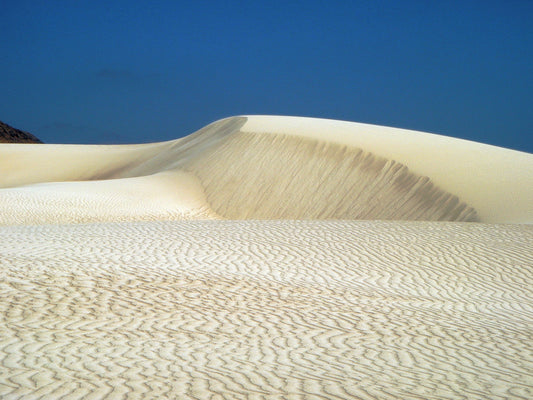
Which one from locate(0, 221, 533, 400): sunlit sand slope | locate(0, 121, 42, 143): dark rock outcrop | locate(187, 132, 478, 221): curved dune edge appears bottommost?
locate(0, 221, 533, 400): sunlit sand slope

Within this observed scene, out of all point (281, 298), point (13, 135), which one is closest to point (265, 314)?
point (281, 298)

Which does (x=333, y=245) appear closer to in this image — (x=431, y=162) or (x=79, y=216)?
(x=79, y=216)

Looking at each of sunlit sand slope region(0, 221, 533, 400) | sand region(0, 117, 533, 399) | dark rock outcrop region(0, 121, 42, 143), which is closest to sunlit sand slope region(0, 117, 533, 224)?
sand region(0, 117, 533, 399)

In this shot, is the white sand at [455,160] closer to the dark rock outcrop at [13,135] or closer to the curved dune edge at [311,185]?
the curved dune edge at [311,185]

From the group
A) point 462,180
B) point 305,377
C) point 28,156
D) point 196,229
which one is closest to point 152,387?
point 305,377

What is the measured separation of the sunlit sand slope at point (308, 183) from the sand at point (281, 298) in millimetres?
146

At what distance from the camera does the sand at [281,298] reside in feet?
20.3

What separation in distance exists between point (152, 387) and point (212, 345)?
1.67 metres

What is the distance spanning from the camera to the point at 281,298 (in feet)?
32.6

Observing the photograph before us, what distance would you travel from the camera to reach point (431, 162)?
89.6 ft

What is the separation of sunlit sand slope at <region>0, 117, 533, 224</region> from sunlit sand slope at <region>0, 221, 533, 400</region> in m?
7.79

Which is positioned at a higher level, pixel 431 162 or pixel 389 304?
pixel 431 162

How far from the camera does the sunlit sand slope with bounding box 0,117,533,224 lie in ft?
78.2

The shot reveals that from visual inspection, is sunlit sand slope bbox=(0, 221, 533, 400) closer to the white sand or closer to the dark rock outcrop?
the white sand
